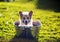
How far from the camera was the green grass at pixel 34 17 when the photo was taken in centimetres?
175

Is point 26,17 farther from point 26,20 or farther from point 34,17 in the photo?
point 34,17

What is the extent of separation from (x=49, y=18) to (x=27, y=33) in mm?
558

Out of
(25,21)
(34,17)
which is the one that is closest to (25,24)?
(25,21)

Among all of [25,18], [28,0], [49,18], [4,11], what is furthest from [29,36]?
[28,0]

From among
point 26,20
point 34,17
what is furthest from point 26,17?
point 34,17

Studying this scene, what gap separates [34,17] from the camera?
2.13m

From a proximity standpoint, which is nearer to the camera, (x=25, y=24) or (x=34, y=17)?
(x=25, y=24)

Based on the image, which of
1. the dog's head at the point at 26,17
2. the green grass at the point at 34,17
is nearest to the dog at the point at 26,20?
the dog's head at the point at 26,17

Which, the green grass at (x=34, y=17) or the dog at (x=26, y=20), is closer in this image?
the dog at (x=26, y=20)

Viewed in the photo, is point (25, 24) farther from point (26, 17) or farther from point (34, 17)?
point (34, 17)

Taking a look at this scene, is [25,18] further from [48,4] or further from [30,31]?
[48,4]

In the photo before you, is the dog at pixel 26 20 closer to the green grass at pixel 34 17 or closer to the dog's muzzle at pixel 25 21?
the dog's muzzle at pixel 25 21

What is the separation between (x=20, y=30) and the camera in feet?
5.33

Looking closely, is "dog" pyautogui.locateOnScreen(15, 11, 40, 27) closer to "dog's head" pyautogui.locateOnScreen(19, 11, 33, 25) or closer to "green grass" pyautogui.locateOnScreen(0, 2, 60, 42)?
"dog's head" pyautogui.locateOnScreen(19, 11, 33, 25)
